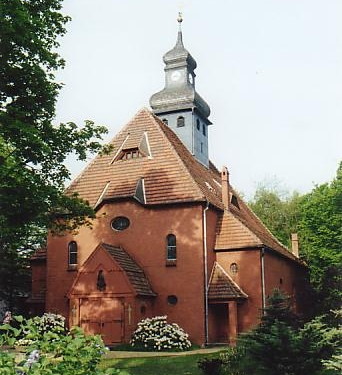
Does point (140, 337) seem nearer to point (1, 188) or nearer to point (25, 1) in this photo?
point (1, 188)

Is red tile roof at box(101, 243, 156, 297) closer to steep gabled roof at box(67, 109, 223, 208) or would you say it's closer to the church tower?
steep gabled roof at box(67, 109, 223, 208)

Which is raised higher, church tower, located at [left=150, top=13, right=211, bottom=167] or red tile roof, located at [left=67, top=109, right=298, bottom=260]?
church tower, located at [left=150, top=13, right=211, bottom=167]

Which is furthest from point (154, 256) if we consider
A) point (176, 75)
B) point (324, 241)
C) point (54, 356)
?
point (54, 356)

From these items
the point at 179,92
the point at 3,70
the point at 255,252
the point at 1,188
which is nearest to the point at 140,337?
the point at 255,252

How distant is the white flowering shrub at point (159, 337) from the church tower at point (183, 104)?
1335 centimetres

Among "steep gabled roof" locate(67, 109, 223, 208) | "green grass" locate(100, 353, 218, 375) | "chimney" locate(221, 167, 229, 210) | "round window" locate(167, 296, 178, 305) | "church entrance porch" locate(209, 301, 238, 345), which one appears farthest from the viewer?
"chimney" locate(221, 167, 229, 210)

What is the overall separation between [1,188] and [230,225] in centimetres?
1570

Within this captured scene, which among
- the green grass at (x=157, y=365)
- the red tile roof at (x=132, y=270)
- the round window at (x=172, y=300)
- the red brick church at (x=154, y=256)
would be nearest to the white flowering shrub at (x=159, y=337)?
the red brick church at (x=154, y=256)

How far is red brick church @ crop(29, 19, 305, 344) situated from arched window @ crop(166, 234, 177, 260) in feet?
0.16

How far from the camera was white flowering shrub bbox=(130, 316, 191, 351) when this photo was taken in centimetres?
2373

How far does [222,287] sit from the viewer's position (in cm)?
2694

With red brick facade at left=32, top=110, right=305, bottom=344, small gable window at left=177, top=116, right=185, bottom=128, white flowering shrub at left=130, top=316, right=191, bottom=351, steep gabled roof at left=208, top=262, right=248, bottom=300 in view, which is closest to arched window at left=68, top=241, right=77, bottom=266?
red brick facade at left=32, top=110, right=305, bottom=344

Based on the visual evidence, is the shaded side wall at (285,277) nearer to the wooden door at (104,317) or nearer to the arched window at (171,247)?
the arched window at (171,247)

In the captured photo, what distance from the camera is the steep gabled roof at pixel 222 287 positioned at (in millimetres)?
26492
